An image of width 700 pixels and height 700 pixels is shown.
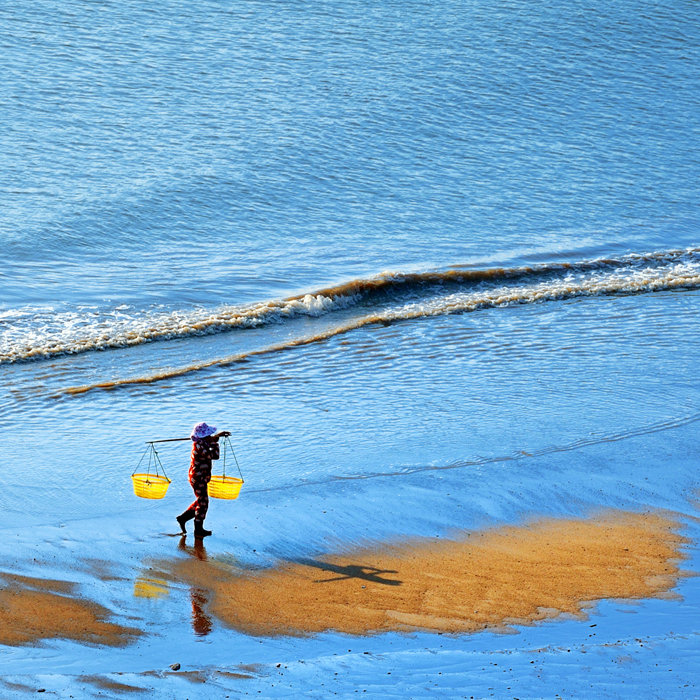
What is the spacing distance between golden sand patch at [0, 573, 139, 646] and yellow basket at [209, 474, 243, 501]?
159cm

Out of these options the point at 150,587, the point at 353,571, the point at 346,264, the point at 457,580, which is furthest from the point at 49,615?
the point at 346,264

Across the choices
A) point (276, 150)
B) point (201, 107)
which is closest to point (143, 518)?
point (276, 150)

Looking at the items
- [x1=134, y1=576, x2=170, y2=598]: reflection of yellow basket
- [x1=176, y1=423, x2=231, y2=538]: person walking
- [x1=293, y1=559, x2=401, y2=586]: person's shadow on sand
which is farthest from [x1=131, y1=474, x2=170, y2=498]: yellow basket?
[x1=293, y1=559, x2=401, y2=586]: person's shadow on sand

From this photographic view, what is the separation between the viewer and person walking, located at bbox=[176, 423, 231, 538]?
8500mm

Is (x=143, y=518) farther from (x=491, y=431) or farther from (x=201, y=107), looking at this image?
(x=201, y=107)

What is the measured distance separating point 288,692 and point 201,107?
72.5 feet

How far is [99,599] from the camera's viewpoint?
24.4 feet

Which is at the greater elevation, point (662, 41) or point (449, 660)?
point (662, 41)

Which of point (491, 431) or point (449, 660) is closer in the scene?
point (449, 660)

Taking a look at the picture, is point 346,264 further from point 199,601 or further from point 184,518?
point 199,601

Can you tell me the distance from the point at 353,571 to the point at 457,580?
0.85m

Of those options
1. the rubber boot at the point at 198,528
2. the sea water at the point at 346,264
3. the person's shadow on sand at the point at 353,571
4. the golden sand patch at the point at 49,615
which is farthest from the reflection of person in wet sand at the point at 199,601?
the person's shadow on sand at the point at 353,571

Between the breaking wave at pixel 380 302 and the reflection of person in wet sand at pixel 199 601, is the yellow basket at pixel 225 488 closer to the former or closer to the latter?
the reflection of person in wet sand at pixel 199 601

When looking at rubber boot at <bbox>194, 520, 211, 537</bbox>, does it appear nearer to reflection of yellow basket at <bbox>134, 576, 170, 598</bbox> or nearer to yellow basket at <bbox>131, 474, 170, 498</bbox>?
yellow basket at <bbox>131, 474, 170, 498</bbox>
